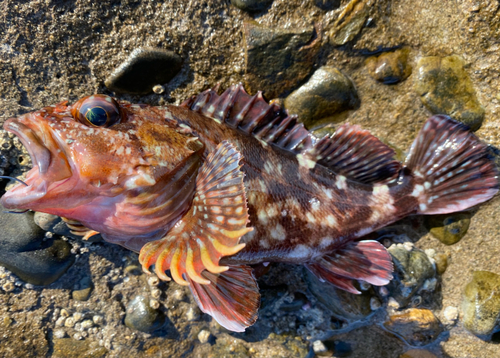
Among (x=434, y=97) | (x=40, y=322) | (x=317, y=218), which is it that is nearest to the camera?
(x=317, y=218)

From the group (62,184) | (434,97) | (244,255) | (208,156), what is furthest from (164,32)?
(434,97)

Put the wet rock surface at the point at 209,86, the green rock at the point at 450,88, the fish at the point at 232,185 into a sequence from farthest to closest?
the green rock at the point at 450,88 → the wet rock surface at the point at 209,86 → the fish at the point at 232,185

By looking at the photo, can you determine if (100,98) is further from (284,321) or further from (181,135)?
(284,321)

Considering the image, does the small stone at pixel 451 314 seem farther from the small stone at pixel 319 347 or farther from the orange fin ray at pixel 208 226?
the orange fin ray at pixel 208 226

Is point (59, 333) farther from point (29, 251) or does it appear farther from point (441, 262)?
point (441, 262)

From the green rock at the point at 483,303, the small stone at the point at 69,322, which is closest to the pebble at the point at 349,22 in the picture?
the green rock at the point at 483,303

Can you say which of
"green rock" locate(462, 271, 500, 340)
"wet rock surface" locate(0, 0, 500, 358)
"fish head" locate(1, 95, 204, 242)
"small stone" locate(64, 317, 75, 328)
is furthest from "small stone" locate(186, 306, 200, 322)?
"green rock" locate(462, 271, 500, 340)
